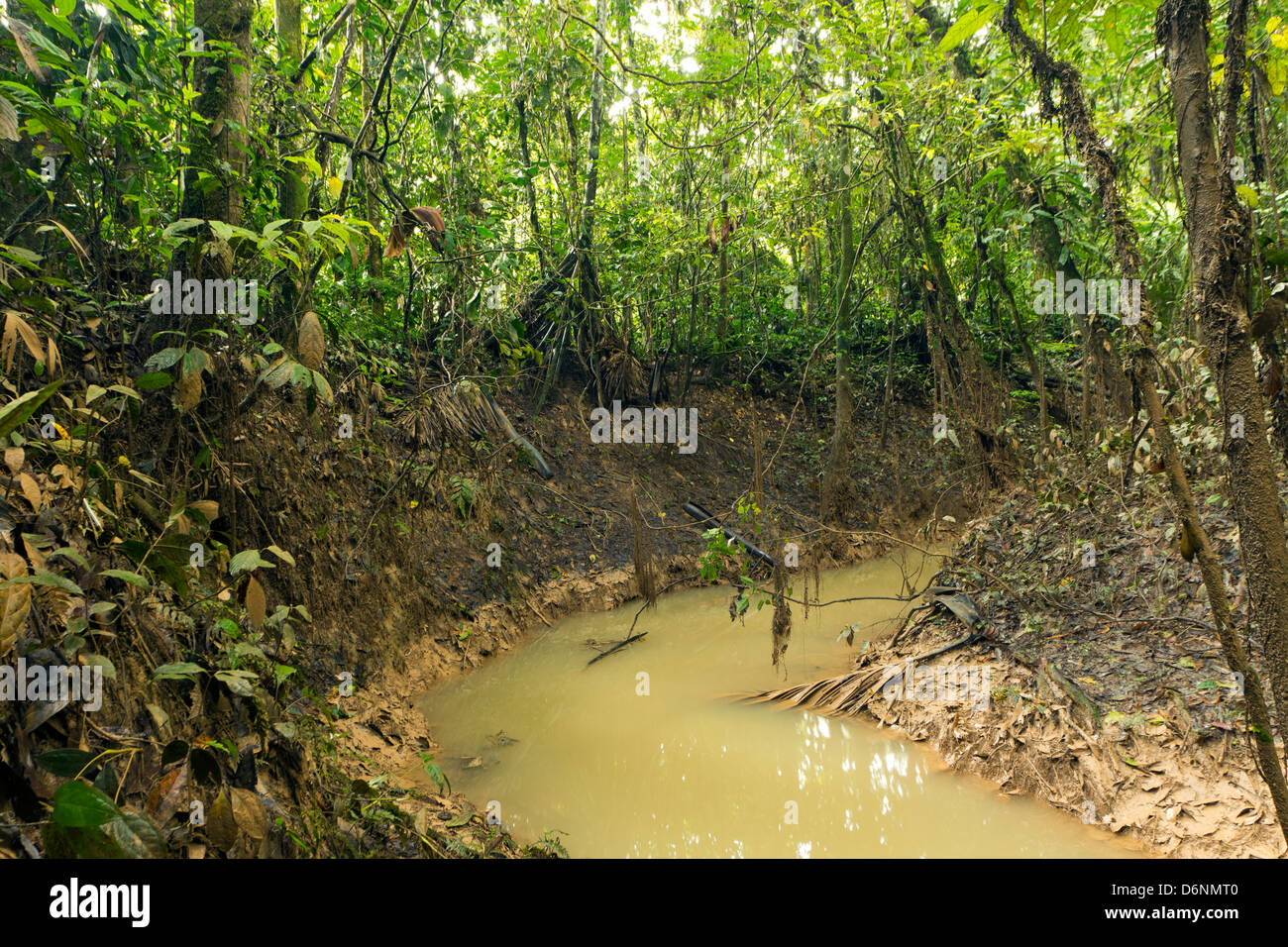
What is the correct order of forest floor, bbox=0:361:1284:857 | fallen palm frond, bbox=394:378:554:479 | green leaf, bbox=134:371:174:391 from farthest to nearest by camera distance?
1. fallen palm frond, bbox=394:378:554:479
2. green leaf, bbox=134:371:174:391
3. forest floor, bbox=0:361:1284:857

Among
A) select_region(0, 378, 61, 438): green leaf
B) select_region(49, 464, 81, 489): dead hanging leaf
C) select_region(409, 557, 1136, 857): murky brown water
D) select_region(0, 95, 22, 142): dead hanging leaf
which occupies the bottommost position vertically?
select_region(409, 557, 1136, 857): murky brown water

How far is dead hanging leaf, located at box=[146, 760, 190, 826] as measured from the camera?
1806 mm

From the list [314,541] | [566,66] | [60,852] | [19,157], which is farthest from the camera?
[566,66]

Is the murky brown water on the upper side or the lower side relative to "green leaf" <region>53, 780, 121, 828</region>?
lower

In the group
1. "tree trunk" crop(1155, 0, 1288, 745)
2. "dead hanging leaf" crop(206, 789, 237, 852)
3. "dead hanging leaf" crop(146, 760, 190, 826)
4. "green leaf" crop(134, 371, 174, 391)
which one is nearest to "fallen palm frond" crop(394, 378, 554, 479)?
"green leaf" crop(134, 371, 174, 391)

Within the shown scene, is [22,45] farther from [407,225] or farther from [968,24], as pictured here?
[968,24]

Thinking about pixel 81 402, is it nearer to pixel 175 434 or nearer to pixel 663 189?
pixel 175 434

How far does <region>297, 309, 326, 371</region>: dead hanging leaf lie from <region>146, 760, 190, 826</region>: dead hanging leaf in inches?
63.1

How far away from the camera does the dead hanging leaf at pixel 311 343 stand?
2.88 metres

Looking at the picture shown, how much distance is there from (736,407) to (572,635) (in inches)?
259

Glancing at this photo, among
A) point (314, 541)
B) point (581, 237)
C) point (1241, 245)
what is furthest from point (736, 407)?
point (1241, 245)

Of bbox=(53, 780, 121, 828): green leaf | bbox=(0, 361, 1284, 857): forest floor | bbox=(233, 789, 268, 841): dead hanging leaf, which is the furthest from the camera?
bbox=(0, 361, 1284, 857): forest floor

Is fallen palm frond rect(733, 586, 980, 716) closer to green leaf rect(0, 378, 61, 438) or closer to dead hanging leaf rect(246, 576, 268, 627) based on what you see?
dead hanging leaf rect(246, 576, 268, 627)

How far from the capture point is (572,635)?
23.8 feet
